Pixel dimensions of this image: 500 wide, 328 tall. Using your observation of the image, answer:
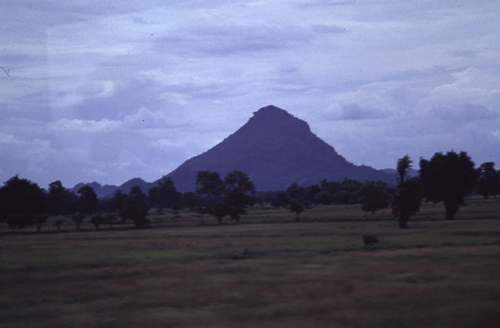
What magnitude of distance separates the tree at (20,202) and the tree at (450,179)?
57.8 m

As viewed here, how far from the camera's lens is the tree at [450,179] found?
198 feet

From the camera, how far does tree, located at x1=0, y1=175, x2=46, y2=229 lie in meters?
66.4

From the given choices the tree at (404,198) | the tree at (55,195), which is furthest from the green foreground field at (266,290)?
the tree at (55,195)

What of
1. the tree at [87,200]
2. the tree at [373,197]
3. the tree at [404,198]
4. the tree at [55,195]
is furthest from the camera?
the tree at [87,200]

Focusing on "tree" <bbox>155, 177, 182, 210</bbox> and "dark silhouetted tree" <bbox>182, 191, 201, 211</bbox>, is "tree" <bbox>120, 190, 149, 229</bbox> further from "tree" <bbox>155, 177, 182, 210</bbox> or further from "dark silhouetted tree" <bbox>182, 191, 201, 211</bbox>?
"dark silhouetted tree" <bbox>182, 191, 201, 211</bbox>

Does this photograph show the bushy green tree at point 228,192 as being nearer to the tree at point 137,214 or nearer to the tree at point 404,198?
the tree at point 137,214

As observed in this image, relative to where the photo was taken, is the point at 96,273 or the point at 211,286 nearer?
the point at 211,286

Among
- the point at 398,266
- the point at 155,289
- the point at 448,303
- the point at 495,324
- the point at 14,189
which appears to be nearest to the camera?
the point at 495,324

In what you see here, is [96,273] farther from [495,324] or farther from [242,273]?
[495,324]

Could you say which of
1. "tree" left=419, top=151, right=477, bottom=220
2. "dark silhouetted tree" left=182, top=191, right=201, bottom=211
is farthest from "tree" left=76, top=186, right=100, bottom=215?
"tree" left=419, top=151, right=477, bottom=220

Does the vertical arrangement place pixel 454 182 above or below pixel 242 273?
above

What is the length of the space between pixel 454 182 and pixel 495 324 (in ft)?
174

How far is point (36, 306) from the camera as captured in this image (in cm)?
1538

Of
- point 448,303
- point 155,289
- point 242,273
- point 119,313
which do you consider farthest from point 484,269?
point 119,313
